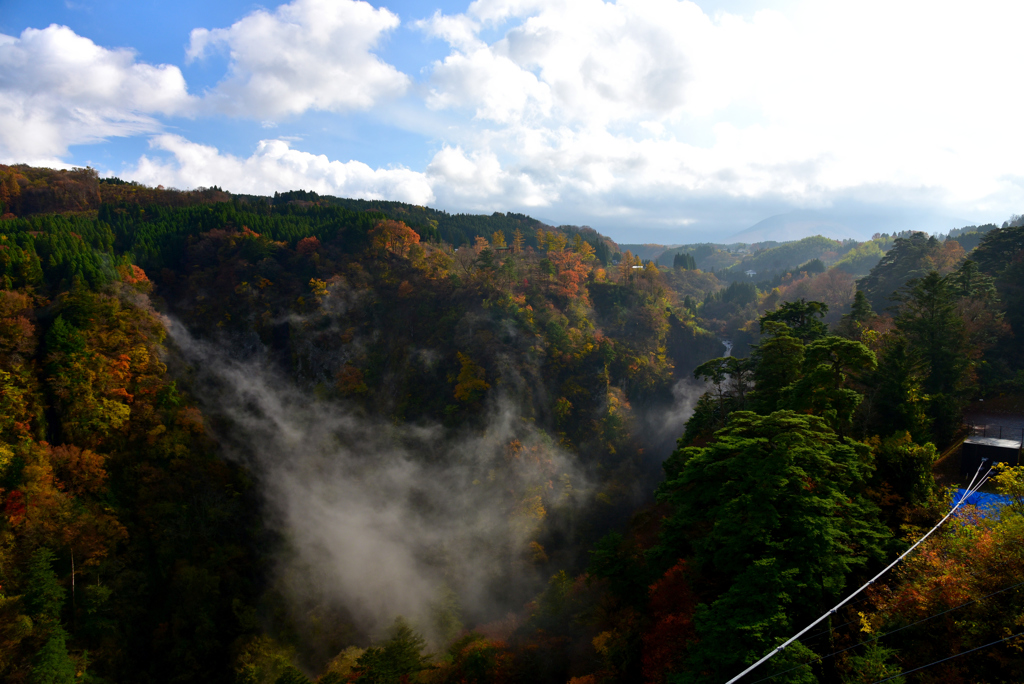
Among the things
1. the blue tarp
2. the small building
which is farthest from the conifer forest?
the small building

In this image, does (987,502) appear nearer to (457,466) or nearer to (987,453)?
(987,453)

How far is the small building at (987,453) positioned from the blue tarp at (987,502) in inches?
122

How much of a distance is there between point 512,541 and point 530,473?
6380 mm

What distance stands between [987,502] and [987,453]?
666 cm

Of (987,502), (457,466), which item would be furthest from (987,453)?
(457,466)

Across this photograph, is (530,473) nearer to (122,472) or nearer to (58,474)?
(122,472)

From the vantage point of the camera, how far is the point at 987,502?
15.2 m

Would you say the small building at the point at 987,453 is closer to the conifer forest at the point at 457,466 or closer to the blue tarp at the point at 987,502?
the conifer forest at the point at 457,466

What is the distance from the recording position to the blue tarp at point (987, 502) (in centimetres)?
1373

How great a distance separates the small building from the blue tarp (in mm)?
3103

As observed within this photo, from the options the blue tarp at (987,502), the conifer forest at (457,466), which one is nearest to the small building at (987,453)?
the conifer forest at (457,466)

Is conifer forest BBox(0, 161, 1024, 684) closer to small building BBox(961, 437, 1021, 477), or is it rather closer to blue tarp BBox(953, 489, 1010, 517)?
blue tarp BBox(953, 489, 1010, 517)

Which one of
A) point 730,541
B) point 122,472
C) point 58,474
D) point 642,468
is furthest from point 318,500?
point 730,541

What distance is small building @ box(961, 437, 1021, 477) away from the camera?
1919cm
